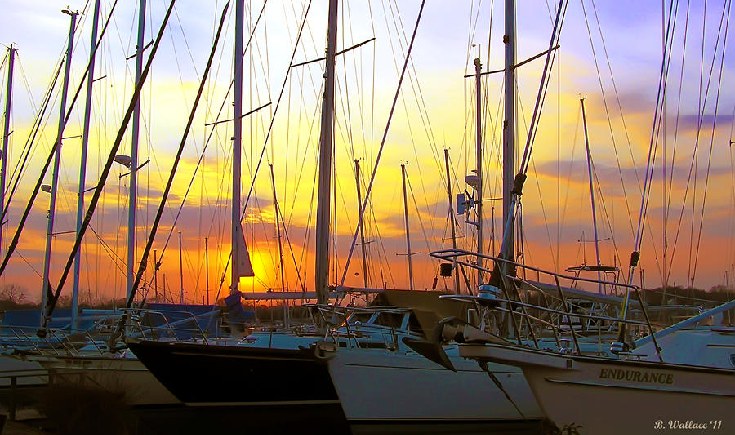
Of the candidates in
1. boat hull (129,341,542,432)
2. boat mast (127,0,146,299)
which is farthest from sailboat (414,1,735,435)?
boat mast (127,0,146,299)

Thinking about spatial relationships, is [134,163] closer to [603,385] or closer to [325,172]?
[325,172]

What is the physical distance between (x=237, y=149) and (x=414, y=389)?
9.99 metres

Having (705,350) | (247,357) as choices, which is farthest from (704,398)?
(247,357)

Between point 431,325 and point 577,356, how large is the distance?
4.61 meters

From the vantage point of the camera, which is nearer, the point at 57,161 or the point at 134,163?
the point at 134,163

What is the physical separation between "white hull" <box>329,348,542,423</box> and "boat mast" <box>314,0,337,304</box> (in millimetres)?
2905

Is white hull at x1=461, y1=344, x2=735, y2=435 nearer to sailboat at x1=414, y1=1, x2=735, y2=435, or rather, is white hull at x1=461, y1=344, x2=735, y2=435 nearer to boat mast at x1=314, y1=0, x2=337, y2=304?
sailboat at x1=414, y1=1, x2=735, y2=435

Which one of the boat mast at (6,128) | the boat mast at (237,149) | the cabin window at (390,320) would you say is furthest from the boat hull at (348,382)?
the boat mast at (6,128)

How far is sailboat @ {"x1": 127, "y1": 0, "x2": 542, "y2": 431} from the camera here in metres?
16.2

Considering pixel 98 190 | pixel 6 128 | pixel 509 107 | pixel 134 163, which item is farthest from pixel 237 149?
pixel 6 128

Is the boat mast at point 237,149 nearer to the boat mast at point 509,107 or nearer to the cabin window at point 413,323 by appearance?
the cabin window at point 413,323

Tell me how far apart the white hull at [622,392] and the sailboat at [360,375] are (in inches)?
141

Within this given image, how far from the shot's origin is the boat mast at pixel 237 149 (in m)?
21.7

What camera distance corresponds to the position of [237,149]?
23.8m
